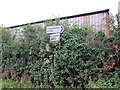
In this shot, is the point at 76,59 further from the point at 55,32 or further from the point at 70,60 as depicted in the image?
the point at 55,32

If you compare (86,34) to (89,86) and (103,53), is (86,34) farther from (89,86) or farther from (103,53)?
(89,86)

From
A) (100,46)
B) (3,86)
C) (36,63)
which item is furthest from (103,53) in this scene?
(3,86)

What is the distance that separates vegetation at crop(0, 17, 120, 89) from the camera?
1034 centimetres

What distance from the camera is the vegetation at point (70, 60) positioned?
10336 mm

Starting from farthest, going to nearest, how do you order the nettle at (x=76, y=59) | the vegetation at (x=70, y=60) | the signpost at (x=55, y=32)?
the nettle at (x=76, y=59) < the vegetation at (x=70, y=60) < the signpost at (x=55, y=32)

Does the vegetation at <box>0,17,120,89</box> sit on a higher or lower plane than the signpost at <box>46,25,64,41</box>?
lower

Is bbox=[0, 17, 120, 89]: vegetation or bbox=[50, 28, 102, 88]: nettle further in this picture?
bbox=[50, 28, 102, 88]: nettle

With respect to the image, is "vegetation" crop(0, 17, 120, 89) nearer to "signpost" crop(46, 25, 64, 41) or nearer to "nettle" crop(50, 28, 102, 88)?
"nettle" crop(50, 28, 102, 88)

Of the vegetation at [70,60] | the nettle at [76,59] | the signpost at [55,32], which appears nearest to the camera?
the signpost at [55,32]

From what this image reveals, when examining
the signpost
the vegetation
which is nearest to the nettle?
the vegetation

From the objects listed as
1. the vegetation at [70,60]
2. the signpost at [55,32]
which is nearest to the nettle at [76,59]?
the vegetation at [70,60]

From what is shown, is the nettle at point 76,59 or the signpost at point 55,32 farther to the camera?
the nettle at point 76,59

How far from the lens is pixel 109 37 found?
10.4 meters

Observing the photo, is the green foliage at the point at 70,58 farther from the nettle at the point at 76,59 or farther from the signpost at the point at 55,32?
the signpost at the point at 55,32
